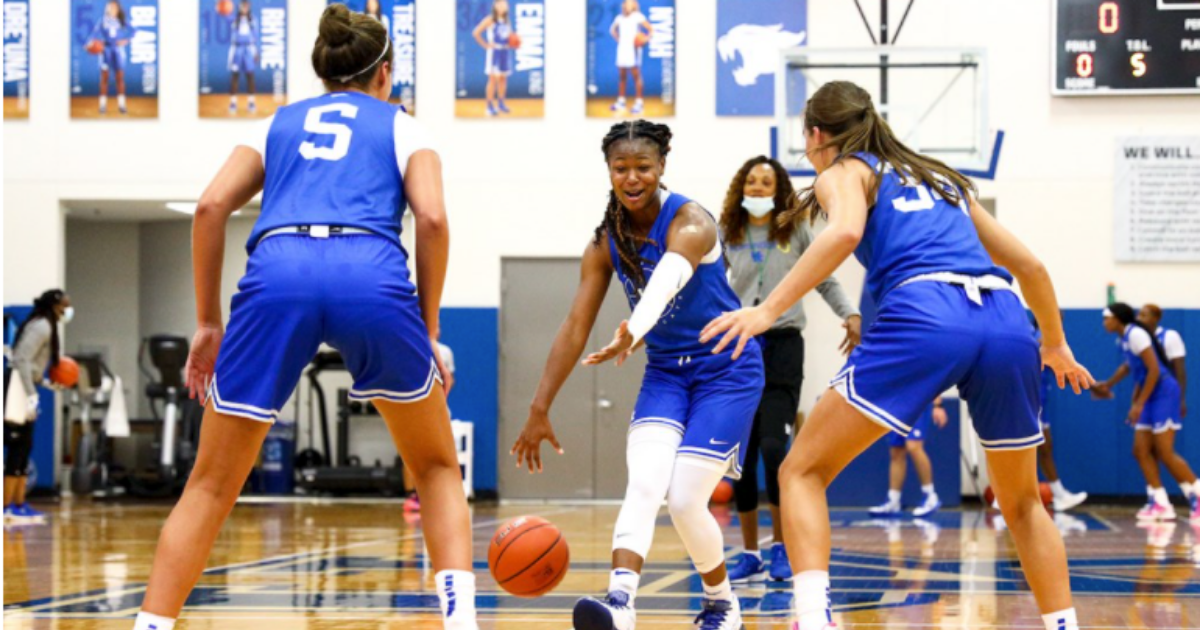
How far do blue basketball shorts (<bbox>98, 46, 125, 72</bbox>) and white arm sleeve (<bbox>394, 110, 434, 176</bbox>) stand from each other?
42.3ft

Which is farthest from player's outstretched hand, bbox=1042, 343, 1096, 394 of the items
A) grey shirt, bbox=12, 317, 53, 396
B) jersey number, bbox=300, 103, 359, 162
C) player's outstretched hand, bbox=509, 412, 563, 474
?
grey shirt, bbox=12, 317, 53, 396

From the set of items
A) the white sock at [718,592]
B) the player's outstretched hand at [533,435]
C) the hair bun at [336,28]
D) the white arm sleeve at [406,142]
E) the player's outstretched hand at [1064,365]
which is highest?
the hair bun at [336,28]

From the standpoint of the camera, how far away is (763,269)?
7172 millimetres

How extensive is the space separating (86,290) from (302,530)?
8.01 meters

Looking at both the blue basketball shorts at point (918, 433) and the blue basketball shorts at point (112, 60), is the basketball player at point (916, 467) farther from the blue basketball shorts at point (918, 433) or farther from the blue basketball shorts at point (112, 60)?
the blue basketball shorts at point (112, 60)

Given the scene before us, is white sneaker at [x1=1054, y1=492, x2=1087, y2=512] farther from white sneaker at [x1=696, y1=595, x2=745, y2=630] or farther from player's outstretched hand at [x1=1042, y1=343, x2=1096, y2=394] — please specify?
player's outstretched hand at [x1=1042, y1=343, x2=1096, y2=394]

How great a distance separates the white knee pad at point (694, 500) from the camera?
4.88m

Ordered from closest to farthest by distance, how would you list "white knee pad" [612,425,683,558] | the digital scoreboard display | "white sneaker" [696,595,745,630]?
"white knee pad" [612,425,683,558], "white sneaker" [696,595,745,630], the digital scoreboard display

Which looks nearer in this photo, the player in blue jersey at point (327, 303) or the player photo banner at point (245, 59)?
the player in blue jersey at point (327, 303)

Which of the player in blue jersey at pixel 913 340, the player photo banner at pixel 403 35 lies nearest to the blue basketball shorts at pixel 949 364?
the player in blue jersey at pixel 913 340

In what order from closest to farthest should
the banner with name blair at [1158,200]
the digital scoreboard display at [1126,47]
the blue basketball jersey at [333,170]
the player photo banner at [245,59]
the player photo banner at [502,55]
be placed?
the blue basketball jersey at [333,170] → the digital scoreboard display at [1126,47] → the banner with name blair at [1158,200] → the player photo banner at [502,55] → the player photo banner at [245,59]

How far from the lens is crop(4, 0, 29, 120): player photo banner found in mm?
15883

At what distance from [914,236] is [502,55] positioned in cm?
1193

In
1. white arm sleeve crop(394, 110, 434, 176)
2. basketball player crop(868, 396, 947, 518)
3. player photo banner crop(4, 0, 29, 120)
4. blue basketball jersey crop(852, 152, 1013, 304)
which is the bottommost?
basketball player crop(868, 396, 947, 518)
